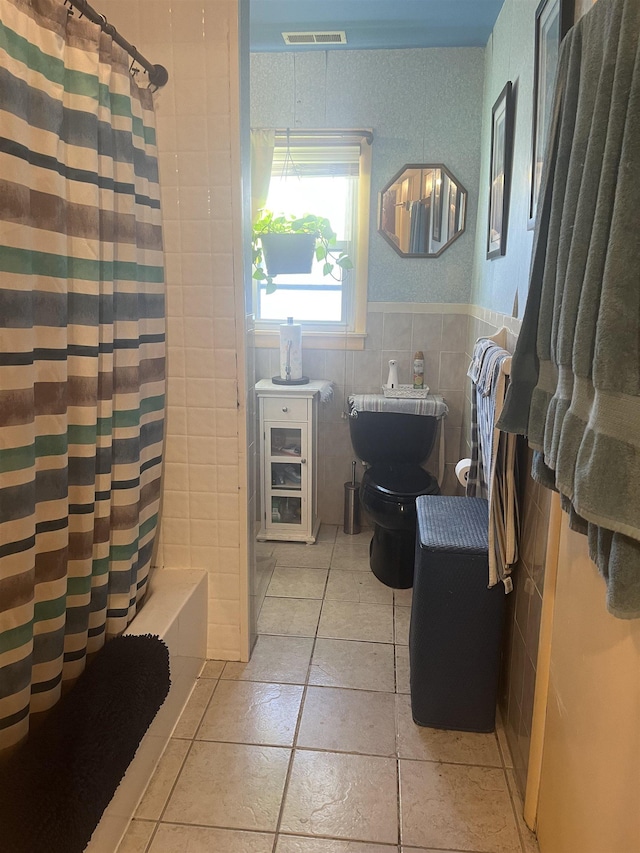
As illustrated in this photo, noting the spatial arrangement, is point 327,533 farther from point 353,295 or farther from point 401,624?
point 353,295

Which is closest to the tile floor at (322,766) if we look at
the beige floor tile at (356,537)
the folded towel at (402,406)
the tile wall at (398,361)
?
the beige floor tile at (356,537)

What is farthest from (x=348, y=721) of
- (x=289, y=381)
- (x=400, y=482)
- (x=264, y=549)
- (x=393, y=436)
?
(x=289, y=381)

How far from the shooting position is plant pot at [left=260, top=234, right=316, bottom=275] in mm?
2982

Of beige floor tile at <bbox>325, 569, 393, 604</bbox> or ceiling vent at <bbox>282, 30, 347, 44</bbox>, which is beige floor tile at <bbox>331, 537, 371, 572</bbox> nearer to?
beige floor tile at <bbox>325, 569, 393, 604</bbox>

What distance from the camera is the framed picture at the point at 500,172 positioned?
218 cm

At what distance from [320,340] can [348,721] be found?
73.6 inches

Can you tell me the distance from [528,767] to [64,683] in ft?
3.89

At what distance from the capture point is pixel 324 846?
1451 mm

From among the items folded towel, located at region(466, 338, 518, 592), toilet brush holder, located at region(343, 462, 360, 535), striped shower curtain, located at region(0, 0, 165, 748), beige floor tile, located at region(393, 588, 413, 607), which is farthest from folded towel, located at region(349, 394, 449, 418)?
striped shower curtain, located at region(0, 0, 165, 748)

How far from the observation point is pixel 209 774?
1.67m

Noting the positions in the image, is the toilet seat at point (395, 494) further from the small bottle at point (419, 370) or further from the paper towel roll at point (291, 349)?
the paper towel roll at point (291, 349)

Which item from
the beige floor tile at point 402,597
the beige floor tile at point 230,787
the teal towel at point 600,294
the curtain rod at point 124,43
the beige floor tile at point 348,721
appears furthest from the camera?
the beige floor tile at point 402,597

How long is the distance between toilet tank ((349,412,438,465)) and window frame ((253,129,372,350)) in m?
0.46

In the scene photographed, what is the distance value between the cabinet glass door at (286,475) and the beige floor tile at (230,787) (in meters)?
1.42
